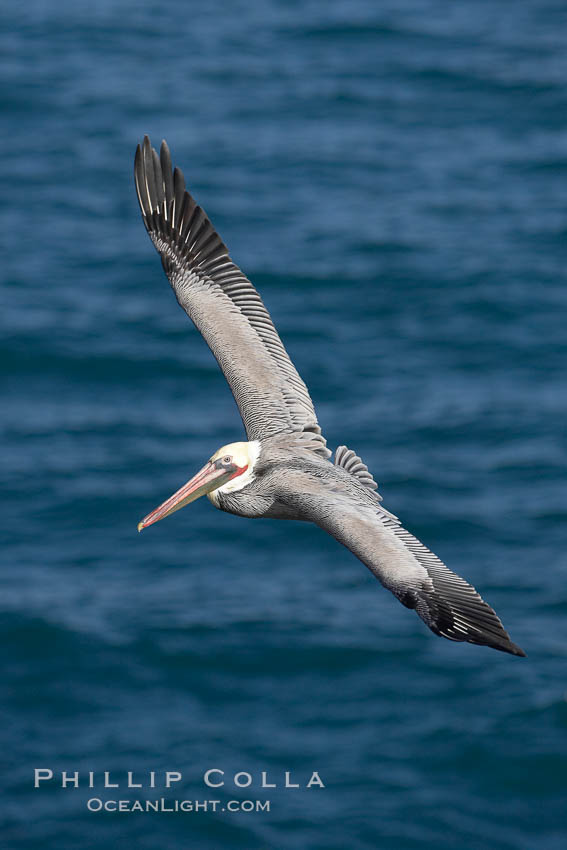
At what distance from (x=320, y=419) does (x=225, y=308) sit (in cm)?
1804

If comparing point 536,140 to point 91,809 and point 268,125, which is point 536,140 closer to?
point 268,125

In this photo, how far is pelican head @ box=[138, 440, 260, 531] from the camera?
55.0 feet

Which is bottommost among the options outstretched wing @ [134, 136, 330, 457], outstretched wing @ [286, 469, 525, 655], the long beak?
outstretched wing @ [286, 469, 525, 655]

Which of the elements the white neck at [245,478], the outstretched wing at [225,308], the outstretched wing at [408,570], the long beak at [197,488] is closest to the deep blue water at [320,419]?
the outstretched wing at [225,308]

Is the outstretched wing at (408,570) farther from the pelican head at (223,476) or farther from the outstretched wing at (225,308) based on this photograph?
the outstretched wing at (225,308)

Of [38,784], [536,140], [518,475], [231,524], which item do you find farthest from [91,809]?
[536,140]

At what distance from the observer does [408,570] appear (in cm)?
1492

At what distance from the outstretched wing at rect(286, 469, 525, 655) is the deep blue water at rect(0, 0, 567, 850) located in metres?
16.4

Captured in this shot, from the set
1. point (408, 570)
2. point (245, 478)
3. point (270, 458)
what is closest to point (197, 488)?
point (245, 478)

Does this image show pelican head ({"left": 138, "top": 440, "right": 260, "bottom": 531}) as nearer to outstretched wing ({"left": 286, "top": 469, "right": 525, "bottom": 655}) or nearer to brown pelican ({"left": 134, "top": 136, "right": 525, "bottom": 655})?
brown pelican ({"left": 134, "top": 136, "right": 525, "bottom": 655})

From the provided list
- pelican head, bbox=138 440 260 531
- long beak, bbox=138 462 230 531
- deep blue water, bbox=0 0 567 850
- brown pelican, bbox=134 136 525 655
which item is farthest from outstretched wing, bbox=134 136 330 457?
deep blue water, bbox=0 0 567 850

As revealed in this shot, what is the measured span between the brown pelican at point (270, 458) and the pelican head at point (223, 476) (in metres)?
0.01

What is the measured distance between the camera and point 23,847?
30.7 metres

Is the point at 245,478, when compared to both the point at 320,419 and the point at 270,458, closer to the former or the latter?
the point at 270,458
